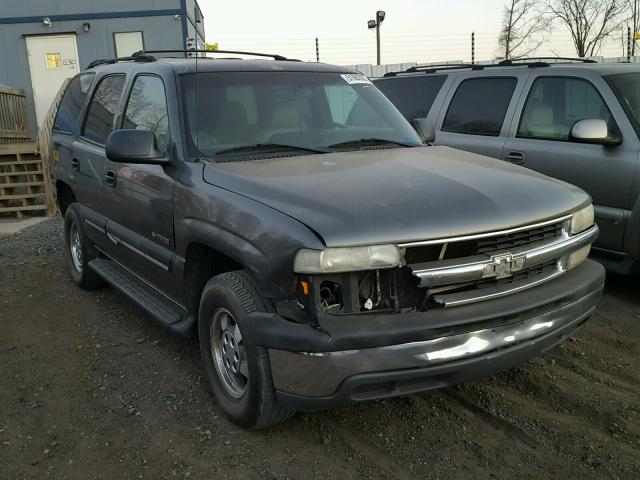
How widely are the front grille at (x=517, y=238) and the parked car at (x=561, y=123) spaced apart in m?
1.63

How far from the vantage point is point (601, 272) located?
129 inches

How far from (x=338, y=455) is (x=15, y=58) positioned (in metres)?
15.5

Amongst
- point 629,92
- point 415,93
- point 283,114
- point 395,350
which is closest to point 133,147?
point 283,114

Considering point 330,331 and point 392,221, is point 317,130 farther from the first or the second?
point 330,331

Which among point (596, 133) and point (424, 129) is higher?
point (424, 129)

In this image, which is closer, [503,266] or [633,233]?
[503,266]

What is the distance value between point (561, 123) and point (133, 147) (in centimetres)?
377

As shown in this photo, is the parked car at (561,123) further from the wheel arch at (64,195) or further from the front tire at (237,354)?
the wheel arch at (64,195)

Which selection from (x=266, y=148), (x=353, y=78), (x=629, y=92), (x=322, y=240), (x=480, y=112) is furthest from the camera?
(x=480, y=112)

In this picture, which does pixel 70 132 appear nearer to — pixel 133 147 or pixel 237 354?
pixel 133 147

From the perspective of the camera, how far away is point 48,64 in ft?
50.3

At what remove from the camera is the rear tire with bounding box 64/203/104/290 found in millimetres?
5227

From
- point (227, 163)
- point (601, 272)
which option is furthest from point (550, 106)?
point (227, 163)

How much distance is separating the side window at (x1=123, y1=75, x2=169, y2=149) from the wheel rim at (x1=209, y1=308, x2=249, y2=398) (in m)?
1.16
